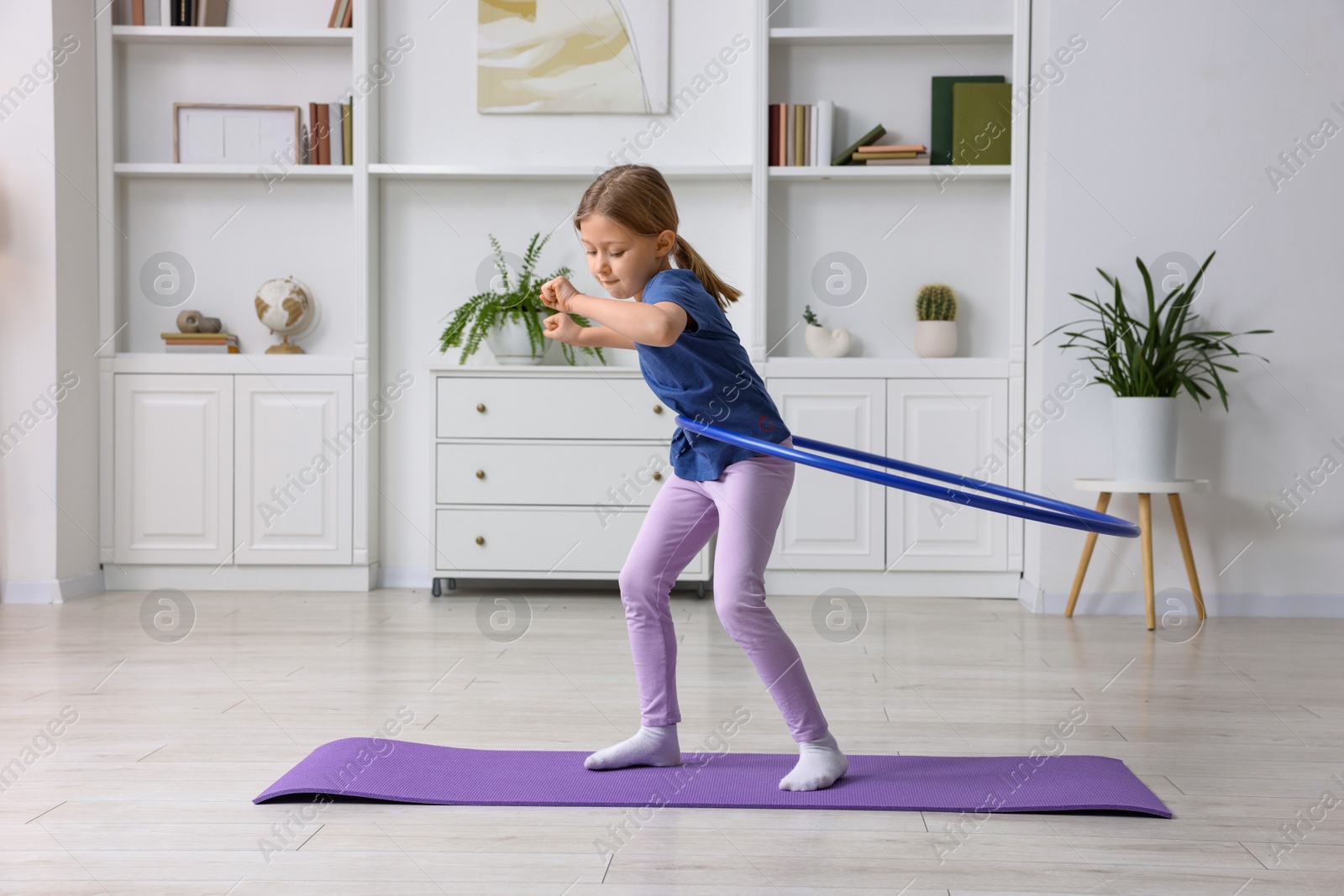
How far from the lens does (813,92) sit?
4.31 m

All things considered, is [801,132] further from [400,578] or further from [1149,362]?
[400,578]

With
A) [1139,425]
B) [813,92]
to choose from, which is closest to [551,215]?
[813,92]

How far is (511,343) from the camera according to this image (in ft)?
13.6

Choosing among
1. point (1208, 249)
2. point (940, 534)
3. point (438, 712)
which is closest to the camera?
point (438, 712)

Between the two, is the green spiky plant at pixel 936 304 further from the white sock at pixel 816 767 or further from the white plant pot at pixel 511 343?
the white sock at pixel 816 767

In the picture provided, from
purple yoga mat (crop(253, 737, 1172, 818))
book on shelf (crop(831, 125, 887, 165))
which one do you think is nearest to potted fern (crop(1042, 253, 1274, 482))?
book on shelf (crop(831, 125, 887, 165))

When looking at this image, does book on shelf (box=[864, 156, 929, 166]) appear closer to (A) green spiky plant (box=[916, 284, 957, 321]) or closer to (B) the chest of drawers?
(A) green spiky plant (box=[916, 284, 957, 321])

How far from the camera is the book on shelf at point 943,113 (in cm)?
414

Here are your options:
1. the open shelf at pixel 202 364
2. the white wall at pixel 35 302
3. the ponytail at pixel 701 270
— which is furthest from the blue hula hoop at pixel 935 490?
the white wall at pixel 35 302

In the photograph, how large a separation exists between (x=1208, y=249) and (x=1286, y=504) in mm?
971

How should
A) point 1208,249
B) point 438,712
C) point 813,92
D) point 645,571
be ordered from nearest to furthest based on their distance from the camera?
point 645,571
point 438,712
point 1208,249
point 813,92

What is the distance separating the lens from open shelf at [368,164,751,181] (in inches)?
165

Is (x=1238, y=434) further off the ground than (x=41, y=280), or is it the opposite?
(x=41, y=280)

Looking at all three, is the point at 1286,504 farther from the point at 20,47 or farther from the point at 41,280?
the point at 20,47
